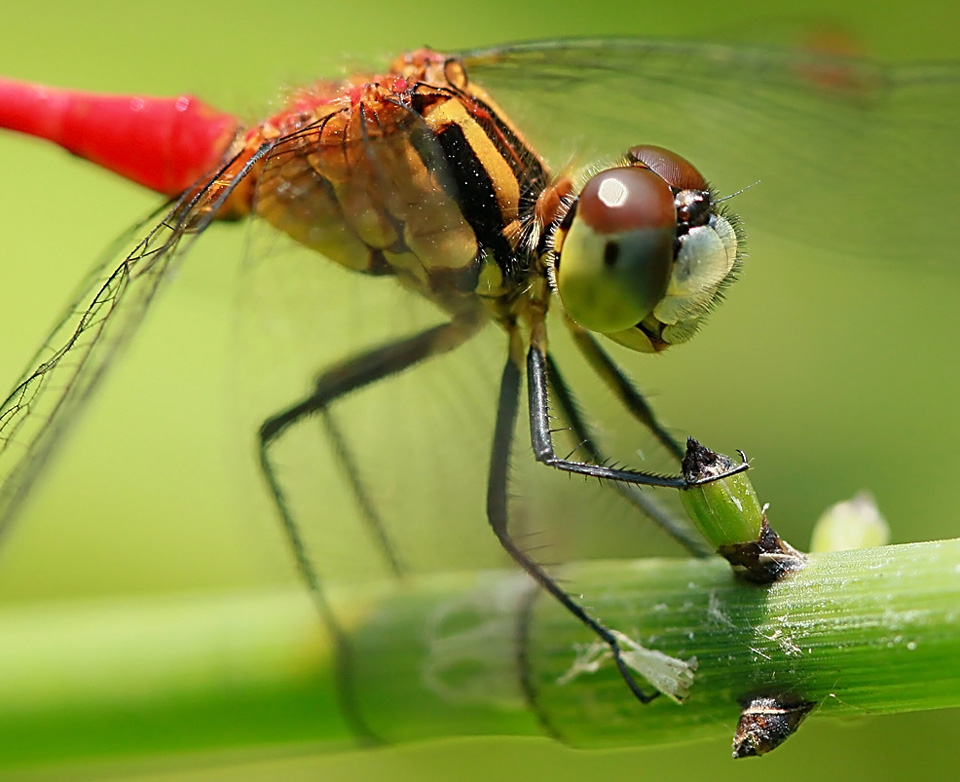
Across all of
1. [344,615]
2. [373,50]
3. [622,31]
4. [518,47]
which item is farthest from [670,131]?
[344,615]

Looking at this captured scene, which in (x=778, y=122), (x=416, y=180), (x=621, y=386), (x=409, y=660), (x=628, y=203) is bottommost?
(x=409, y=660)

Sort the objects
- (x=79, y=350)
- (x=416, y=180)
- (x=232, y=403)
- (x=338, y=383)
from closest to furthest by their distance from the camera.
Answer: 1. (x=79, y=350)
2. (x=416, y=180)
3. (x=338, y=383)
4. (x=232, y=403)


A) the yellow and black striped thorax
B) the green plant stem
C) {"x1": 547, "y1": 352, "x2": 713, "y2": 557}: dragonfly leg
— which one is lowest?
the green plant stem

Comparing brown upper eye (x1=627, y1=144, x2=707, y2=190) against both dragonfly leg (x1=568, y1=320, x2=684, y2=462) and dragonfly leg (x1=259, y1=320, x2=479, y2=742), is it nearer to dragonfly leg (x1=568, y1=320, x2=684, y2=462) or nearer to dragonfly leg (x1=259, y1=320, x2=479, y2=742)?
dragonfly leg (x1=568, y1=320, x2=684, y2=462)

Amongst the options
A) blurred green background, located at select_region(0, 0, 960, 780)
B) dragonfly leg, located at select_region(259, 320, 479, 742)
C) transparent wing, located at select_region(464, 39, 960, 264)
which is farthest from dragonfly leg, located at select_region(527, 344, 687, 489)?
transparent wing, located at select_region(464, 39, 960, 264)

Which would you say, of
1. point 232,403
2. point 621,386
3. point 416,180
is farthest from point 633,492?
point 232,403

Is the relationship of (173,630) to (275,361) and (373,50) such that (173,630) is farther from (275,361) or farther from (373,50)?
(373,50)

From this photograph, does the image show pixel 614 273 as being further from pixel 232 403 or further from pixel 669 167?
pixel 232 403
